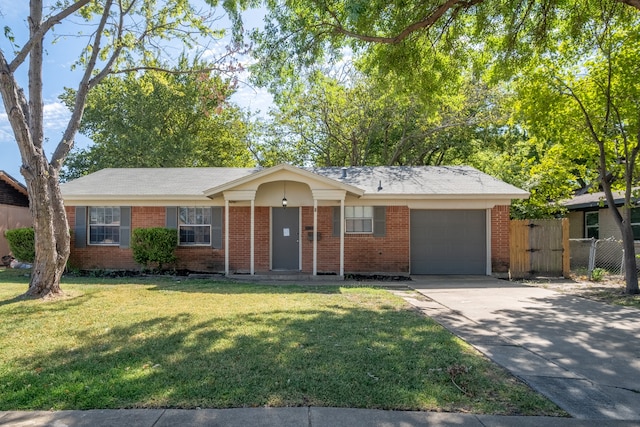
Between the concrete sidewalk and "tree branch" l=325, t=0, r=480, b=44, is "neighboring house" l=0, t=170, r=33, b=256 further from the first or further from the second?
the concrete sidewalk

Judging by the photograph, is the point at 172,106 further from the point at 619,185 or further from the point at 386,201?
the point at 619,185

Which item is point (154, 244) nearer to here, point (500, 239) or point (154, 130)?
point (500, 239)

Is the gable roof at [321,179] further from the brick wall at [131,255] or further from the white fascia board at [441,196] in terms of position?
the brick wall at [131,255]

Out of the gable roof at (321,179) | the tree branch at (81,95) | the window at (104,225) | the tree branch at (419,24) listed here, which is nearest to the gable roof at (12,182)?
the gable roof at (321,179)

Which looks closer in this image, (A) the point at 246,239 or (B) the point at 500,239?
(B) the point at 500,239

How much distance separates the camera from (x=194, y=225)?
12930 millimetres

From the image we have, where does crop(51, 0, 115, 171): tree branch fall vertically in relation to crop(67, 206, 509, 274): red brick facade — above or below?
above

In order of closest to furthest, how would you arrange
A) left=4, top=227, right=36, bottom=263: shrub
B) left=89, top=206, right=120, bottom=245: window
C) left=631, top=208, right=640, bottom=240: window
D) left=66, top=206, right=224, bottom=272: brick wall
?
left=4, top=227, right=36, bottom=263: shrub
left=66, top=206, right=224, bottom=272: brick wall
left=89, top=206, right=120, bottom=245: window
left=631, top=208, right=640, bottom=240: window

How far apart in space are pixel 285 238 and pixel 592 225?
45.4 ft

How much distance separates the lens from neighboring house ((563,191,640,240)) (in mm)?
15508

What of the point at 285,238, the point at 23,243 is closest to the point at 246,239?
the point at 285,238

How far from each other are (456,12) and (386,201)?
6.02m

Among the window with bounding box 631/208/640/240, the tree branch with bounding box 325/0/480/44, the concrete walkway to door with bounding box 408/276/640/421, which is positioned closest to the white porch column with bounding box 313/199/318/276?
the concrete walkway to door with bounding box 408/276/640/421

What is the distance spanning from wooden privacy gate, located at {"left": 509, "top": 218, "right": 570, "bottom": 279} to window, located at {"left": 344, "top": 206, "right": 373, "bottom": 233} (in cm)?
441
